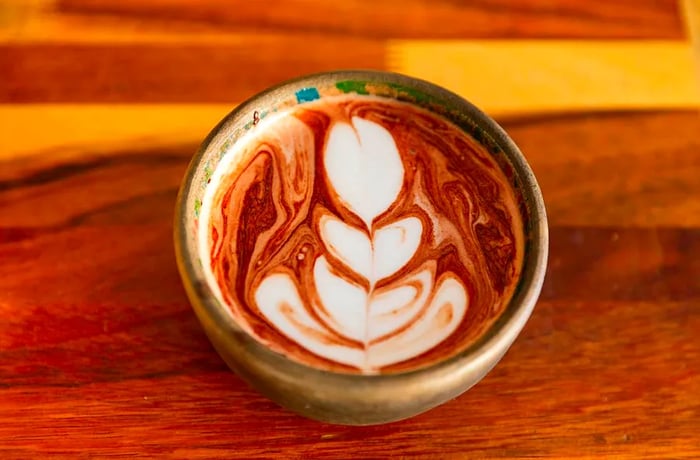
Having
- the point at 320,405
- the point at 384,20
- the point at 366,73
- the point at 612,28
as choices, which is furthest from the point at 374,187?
the point at 612,28

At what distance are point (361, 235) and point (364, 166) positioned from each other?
8cm

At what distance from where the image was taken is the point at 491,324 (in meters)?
0.61

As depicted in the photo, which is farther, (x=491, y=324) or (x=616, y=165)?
(x=616, y=165)

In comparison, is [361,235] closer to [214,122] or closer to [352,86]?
[352,86]

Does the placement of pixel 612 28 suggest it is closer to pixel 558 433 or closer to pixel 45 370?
pixel 558 433

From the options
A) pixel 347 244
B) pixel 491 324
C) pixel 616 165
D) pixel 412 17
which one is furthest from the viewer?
pixel 412 17

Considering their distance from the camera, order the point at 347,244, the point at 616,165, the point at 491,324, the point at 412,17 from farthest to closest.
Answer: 1. the point at 412,17
2. the point at 616,165
3. the point at 347,244
4. the point at 491,324

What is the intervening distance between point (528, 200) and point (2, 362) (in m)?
0.52

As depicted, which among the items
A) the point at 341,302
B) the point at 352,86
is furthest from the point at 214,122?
the point at 341,302

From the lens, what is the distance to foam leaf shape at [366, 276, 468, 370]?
0.64m

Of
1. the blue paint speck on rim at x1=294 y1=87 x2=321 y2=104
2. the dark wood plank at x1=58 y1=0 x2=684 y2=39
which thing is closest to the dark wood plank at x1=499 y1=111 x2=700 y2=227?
the dark wood plank at x1=58 y1=0 x2=684 y2=39

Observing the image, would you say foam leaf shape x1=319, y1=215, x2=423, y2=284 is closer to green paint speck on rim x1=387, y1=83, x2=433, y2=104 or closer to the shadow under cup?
the shadow under cup

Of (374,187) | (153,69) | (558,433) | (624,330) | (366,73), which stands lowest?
(558,433)

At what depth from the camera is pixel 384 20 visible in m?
1.03
